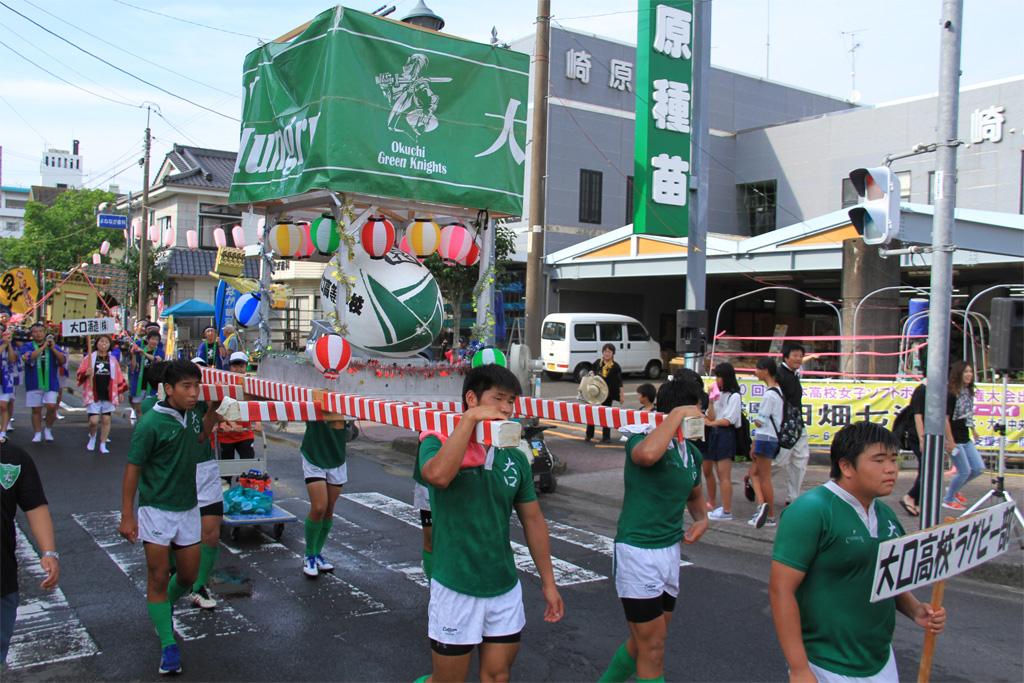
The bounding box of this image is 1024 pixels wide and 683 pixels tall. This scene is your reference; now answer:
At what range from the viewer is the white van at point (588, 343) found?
26656 millimetres

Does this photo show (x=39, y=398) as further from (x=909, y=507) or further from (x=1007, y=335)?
(x=1007, y=335)

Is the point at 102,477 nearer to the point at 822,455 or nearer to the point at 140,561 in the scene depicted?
the point at 140,561

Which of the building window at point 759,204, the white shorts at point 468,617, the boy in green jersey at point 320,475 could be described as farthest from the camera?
the building window at point 759,204

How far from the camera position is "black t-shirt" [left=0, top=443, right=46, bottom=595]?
3.70m

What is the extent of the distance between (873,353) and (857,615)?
12313 millimetres

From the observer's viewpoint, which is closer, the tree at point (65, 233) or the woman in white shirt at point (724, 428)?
the woman in white shirt at point (724, 428)

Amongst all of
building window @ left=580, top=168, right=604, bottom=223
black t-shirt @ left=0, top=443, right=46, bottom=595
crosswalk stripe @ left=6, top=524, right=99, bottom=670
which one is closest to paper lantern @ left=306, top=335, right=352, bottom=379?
crosswalk stripe @ left=6, top=524, right=99, bottom=670

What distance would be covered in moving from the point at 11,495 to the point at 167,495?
1.30 m

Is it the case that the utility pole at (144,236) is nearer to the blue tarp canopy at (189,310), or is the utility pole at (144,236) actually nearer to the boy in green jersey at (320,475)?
the blue tarp canopy at (189,310)

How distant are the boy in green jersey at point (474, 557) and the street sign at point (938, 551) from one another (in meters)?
1.46

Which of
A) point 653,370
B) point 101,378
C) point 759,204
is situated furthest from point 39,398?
point 759,204

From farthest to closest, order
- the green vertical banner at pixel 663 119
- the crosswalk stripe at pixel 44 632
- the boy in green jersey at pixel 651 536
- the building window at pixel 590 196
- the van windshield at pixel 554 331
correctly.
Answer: the building window at pixel 590 196 → the van windshield at pixel 554 331 → the green vertical banner at pixel 663 119 → the crosswalk stripe at pixel 44 632 → the boy in green jersey at pixel 651 536

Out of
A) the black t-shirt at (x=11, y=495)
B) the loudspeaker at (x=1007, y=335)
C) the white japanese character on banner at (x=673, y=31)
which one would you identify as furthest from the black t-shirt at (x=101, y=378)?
the loudspeaker at (x=1007, y=335)

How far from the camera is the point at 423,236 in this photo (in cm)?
889
